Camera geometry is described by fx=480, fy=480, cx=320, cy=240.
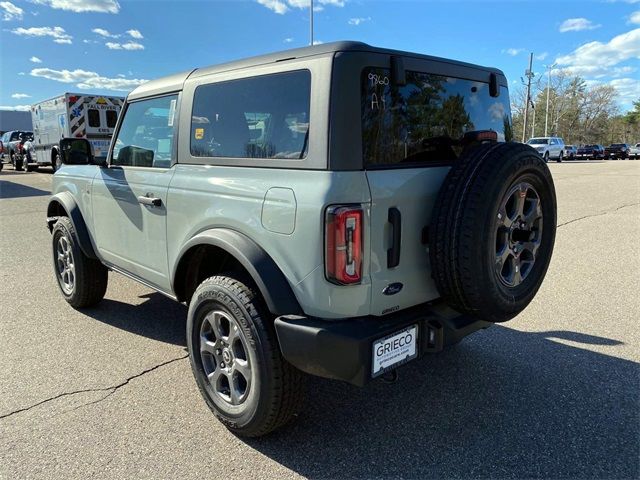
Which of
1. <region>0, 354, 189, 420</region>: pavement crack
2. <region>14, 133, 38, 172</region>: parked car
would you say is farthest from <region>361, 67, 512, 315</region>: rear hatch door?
<region>14, 133, 38, 172</region>: parked car

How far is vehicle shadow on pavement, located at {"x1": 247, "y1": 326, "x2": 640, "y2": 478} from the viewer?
7.85ft

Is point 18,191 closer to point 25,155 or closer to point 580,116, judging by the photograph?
point 25,155

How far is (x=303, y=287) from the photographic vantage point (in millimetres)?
2266

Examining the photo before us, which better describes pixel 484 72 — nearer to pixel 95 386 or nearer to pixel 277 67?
pixel 277 67

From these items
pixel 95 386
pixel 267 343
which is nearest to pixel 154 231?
pixel 95 386

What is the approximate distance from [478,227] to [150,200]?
83.9 inches

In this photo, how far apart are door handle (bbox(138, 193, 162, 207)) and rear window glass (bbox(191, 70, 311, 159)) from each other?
1.41 ft

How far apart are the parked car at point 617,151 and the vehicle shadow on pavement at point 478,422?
50.5 meters

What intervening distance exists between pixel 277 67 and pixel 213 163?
2.28 ft

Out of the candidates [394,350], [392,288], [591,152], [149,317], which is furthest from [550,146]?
[394,350]

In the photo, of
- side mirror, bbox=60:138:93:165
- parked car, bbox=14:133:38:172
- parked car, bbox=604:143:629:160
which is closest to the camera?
side mirror, bbox=60:138:93:165

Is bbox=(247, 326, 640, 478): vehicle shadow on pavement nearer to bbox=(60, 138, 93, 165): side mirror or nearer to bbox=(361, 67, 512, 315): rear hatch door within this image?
bbox=(361, 67, 512, 315): rear hatch door

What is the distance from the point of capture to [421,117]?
256 cm

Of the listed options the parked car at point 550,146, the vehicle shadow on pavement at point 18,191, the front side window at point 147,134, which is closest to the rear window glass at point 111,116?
the vehicle shadow on pavement at point 18,191
